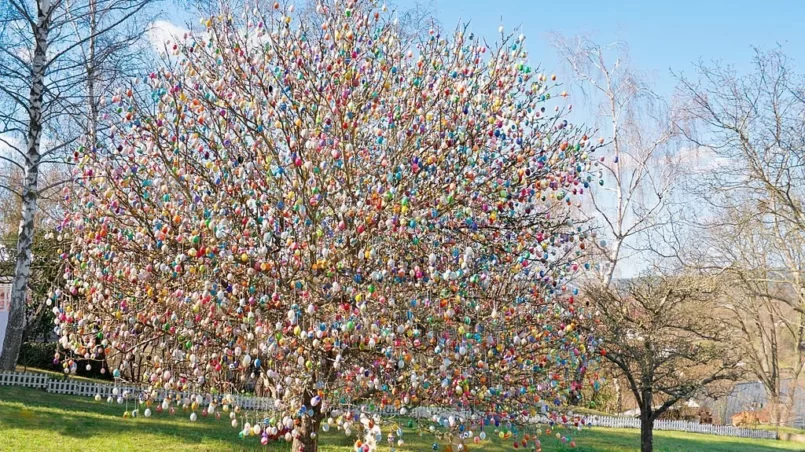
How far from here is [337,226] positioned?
18.0 feet

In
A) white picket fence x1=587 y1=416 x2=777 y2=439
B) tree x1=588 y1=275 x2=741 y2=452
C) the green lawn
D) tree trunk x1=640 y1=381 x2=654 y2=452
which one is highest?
tree x1=588 y1=275 x2=741 y2=452

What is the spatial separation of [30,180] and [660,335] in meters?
12.7

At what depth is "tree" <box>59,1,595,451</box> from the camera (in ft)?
18.2

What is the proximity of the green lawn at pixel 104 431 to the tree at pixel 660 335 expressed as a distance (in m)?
3.02

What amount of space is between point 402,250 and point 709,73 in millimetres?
10358

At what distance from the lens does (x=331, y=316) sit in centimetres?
559

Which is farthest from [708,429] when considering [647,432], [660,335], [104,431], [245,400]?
[104,431]

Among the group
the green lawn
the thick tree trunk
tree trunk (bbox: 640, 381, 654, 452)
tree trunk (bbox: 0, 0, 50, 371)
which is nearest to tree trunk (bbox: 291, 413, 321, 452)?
the thick tree trunk

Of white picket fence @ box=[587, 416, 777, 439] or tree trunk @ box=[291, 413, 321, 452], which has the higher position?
tree trunk @ box=[291, 413, 321, 452]

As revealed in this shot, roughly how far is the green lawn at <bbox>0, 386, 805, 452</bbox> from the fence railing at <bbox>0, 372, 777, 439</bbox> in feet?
1.69

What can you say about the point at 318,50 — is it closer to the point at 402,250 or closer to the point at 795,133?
the point at 402,250

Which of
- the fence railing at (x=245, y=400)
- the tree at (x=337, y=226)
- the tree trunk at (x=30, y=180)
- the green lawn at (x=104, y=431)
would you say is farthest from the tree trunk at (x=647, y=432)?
the tree trunk at (x=30, y=180)

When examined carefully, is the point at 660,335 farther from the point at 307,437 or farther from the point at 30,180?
the point at 30,180

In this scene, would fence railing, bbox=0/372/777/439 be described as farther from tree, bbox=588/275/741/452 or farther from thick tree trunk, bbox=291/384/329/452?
tree, bbox=588/275/741/452
